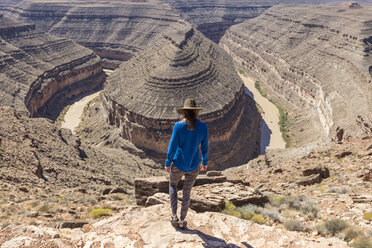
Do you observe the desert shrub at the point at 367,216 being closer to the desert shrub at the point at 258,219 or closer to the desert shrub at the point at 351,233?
the desert shrub at the point at 351,233

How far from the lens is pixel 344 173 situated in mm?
19250

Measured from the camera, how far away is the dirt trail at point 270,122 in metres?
53.3

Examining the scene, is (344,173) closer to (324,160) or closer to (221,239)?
(324,160)

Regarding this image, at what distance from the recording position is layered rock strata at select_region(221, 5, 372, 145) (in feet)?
159

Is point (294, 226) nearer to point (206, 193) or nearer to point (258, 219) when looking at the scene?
point (258, 219)

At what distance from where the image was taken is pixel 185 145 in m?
9.20

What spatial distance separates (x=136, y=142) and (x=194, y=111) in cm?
3730

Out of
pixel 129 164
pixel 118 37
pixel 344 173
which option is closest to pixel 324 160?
pixel 344 173

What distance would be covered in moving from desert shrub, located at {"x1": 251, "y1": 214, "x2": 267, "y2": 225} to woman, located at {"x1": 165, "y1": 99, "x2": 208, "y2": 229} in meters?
3.38

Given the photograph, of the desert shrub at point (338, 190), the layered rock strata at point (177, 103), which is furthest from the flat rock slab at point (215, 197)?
the layered rock strata at point (177, 103)

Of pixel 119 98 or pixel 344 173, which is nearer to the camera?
pixel 344 173

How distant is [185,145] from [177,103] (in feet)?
118

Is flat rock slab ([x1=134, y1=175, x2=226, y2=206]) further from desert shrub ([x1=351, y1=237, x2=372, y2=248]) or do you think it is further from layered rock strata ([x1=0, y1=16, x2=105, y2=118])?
layered rock strata ([x1=0, y1=16, x2=105, y2=118])

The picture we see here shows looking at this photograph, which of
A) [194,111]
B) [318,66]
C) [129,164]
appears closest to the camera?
[194,111]
